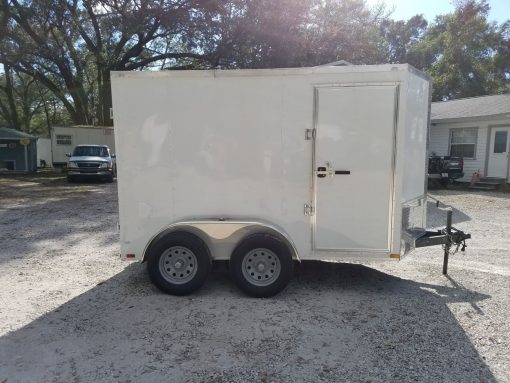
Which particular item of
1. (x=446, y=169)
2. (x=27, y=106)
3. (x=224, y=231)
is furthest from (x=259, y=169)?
(x=27, y=106)

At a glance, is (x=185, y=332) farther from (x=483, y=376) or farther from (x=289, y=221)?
(x=483, y=376)

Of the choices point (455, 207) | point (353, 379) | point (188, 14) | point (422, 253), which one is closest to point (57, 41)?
point (188, 14)

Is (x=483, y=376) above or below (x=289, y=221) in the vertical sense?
below

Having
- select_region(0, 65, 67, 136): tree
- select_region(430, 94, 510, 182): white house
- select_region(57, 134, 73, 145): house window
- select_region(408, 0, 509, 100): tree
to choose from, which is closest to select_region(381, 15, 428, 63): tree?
select_region(408, 0, 509, 100): tree

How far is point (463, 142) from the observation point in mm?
18562

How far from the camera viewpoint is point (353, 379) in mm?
3283

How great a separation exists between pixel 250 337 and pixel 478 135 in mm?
17136

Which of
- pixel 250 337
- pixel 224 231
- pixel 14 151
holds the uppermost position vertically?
pixel 14 151

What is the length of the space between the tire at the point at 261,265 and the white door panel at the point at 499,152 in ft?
50.0

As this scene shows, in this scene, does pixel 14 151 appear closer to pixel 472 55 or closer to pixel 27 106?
pixel 27 106

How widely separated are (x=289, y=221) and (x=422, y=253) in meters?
3.14

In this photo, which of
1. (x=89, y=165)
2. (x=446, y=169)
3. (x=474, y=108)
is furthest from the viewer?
(x=89, y=165)

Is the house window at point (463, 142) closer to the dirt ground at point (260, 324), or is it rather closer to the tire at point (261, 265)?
the dirt ground at point (260, 324)

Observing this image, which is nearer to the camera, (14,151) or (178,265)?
(178,265)
